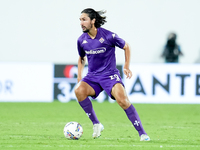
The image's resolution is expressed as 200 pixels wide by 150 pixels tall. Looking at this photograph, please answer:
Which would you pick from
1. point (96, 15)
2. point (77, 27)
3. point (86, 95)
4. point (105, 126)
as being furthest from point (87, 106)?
point (77, 27)

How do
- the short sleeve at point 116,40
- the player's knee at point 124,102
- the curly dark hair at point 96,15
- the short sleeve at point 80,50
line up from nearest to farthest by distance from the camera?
the player's knee at point 124,102
the short sleeve at point 116,40
the curly dark hair at point 96,15
the short sleeve at point 80,50

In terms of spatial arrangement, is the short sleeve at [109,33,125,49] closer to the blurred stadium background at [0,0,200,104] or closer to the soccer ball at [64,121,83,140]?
the soccer ball at [64,121,83,140]

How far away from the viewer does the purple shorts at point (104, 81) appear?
7.22m

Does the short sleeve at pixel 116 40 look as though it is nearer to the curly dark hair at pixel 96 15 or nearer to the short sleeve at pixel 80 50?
the curly dark hair at pixel 96 15

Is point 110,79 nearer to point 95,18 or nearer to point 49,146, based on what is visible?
point 95,18

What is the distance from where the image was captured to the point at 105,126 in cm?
927

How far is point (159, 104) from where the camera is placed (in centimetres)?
1446

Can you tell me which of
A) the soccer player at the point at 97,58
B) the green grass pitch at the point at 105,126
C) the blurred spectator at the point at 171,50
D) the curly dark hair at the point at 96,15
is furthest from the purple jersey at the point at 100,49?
the blurred spectator at the point at 171,50

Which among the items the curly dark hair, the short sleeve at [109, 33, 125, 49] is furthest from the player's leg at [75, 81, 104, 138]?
the curly dark hair

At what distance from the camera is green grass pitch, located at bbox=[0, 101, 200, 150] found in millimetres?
6711

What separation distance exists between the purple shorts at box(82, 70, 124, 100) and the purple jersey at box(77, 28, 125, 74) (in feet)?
0.26

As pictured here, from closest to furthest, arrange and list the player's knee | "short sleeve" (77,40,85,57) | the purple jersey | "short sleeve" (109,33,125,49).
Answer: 1. the player's knee
2. "short sleeve" (109,33,125,49)
3. the purple jersey
4. "short sleeve" (77,40,85,57)

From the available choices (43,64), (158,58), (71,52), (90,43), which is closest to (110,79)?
(90,43)

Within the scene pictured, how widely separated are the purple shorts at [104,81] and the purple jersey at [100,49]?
3.1 inches
